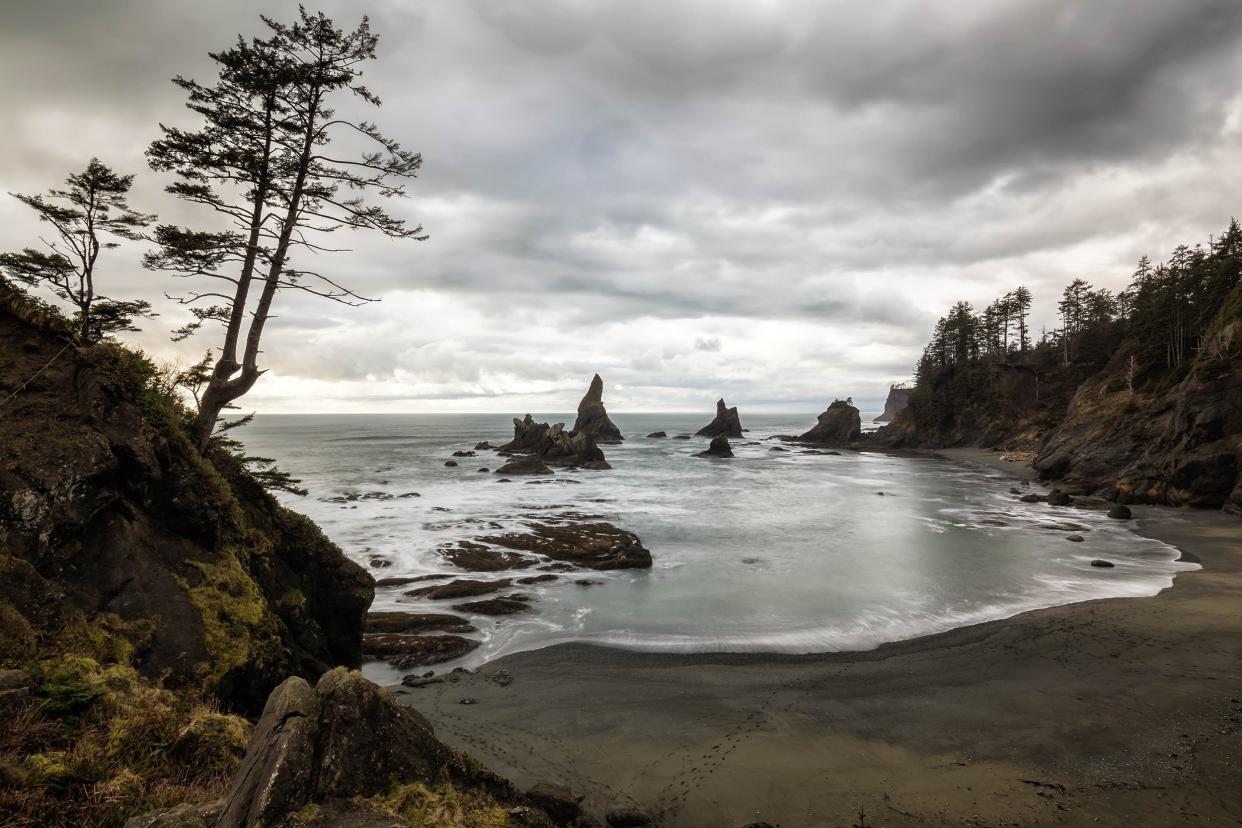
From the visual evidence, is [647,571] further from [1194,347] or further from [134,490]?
[1194,347]

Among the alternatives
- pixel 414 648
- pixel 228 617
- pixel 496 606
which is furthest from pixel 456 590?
pixel 228 617

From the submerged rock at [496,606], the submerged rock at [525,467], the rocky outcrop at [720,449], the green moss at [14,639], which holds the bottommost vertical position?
the submerged rock at [496,606]

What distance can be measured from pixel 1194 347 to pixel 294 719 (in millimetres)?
75189

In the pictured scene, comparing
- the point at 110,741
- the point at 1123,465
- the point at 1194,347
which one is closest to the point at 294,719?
the point at 110,741

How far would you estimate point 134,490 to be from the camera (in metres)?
7.77

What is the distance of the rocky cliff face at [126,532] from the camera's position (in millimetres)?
6309

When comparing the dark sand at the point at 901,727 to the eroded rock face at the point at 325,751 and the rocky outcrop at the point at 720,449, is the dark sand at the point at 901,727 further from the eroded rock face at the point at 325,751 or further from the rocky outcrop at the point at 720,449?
the rocky outcrop at the point at 720,449

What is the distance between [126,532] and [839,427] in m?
112

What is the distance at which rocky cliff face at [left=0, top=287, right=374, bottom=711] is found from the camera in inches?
248

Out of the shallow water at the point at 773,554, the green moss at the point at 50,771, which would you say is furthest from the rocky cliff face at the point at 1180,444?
the green moss at the point at 50,771

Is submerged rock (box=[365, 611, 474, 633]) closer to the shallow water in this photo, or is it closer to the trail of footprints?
the shallow water

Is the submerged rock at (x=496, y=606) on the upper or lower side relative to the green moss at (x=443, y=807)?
lower

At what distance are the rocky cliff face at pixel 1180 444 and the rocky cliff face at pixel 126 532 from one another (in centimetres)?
4785

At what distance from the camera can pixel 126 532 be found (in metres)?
7.30
